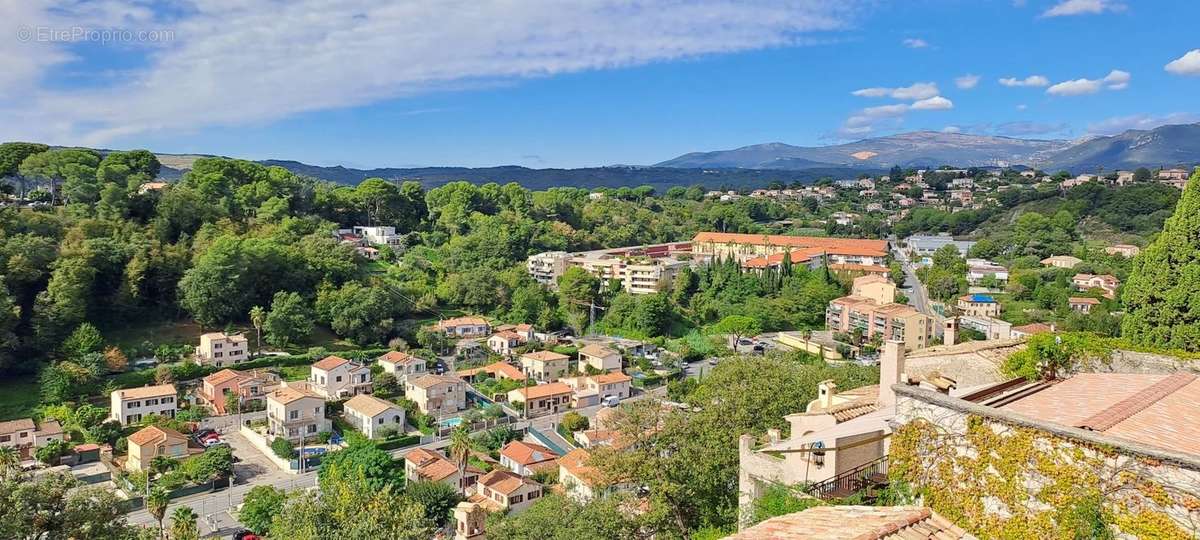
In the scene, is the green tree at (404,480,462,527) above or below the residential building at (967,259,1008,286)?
below

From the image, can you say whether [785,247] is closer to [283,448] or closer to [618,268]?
[618,268]

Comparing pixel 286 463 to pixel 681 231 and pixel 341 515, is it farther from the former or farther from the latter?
pixel 681 231

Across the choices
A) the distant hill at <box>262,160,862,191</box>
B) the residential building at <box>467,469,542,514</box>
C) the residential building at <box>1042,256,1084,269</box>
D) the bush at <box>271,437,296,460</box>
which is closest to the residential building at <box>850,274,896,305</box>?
the residential building at <box>1042,256,1084,269</box>

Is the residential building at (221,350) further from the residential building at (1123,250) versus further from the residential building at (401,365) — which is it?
the residential building at (1123,250)

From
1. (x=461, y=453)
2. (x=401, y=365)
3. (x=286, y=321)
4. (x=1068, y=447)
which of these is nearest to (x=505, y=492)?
(x=461, y=453)

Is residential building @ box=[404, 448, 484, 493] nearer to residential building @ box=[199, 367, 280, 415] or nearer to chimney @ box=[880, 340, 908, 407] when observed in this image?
residential building @ box=[199, 367, 280, 415]

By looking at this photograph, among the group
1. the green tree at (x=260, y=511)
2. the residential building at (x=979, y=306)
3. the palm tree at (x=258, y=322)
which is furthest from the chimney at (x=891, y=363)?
the residential building at (x=979, y=306)
